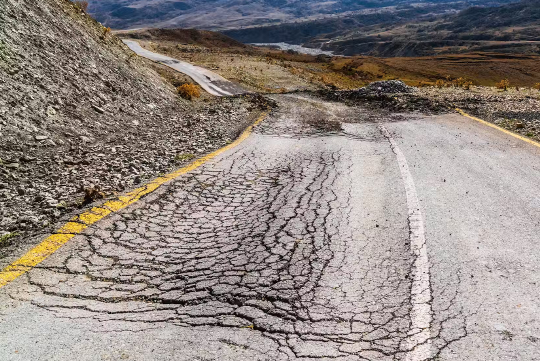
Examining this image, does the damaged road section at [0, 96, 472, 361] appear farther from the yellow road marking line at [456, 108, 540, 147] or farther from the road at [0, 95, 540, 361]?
the yellow road marking line at [456, 108, 540, 147]

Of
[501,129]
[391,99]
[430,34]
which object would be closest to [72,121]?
[501,129]

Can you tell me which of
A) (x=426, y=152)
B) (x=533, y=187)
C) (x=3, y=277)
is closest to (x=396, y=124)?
(x=426, y=152)

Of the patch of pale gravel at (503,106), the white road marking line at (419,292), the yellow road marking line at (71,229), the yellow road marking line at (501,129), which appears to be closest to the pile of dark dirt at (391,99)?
the patch of pale gravel at (503,106)

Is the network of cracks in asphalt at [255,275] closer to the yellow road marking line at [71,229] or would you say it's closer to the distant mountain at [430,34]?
the yellow road marking line at [71,229]

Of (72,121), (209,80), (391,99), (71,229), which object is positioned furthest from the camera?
(209,80)

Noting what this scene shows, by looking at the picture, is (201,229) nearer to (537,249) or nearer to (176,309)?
(176,309)

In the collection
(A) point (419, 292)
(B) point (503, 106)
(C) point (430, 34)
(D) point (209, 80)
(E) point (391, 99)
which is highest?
(C) point (430, 34)

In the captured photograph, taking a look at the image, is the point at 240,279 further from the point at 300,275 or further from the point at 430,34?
the point at 430,34
